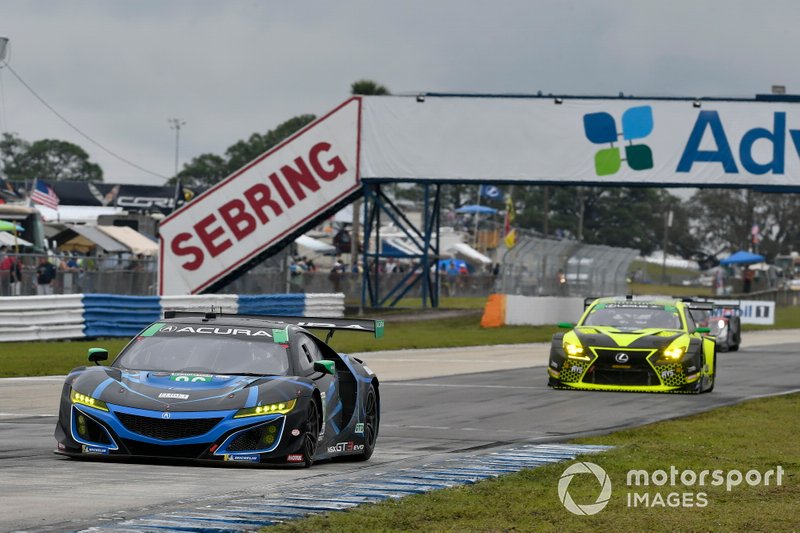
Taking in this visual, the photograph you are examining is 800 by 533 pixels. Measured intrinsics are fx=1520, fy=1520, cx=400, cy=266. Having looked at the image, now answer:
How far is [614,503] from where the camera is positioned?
9516 millimetres

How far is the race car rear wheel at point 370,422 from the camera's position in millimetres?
12406

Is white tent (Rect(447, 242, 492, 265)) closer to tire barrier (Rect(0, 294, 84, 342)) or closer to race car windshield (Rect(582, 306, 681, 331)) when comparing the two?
tire barrier (Rect(0, 294, 84, 342))

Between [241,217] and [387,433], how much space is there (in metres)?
29.7

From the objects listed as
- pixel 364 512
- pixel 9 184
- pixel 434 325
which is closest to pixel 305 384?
pixel 364 512

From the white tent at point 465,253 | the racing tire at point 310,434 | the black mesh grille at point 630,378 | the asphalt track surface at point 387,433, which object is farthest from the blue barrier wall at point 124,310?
the white tent at point 465,253

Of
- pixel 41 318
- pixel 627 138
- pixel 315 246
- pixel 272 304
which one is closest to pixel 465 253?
pixel 315 246

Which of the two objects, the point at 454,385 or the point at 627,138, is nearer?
the point at 454,385

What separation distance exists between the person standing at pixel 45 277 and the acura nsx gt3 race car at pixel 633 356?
1637cm

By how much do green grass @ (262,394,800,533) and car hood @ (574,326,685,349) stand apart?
6339 mm

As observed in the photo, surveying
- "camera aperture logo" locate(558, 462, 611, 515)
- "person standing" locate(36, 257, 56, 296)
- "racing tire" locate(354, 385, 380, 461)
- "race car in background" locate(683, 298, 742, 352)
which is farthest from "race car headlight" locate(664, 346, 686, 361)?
"person standing" locate(36, 257, 56, 296)

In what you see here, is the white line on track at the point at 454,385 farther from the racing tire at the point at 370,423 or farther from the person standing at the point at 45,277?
the person standing at the point at 45,277

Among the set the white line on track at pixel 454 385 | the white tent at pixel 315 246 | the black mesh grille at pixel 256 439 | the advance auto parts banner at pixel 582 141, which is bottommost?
the white line on track at pixel 454 385

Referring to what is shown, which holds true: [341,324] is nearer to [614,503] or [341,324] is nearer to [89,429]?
[89,429]

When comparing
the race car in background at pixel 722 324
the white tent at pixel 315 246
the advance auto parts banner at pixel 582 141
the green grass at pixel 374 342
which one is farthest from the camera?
the white tent at pixel 315 246
